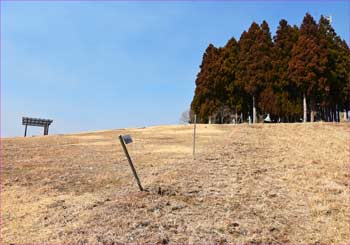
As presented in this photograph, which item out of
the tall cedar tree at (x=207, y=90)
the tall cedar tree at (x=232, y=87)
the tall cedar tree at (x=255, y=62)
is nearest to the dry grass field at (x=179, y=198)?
the tall cedar tree at (x=255, y=62)

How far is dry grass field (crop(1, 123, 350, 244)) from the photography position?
213 inches

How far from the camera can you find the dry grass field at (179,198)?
17.8 ft

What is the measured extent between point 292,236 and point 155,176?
3970 millimetres

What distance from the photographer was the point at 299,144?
15211 millimetres

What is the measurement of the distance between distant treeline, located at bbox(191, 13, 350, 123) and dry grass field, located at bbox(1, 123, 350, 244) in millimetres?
15996

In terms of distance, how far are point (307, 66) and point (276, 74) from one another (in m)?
2.35

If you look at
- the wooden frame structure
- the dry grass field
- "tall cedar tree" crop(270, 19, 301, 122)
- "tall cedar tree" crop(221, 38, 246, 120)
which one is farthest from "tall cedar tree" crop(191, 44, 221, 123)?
the dry grass field

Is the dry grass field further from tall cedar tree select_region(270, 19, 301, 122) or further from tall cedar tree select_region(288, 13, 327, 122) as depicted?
A: tall cedar tree select_region(270, 19, 301, 122)

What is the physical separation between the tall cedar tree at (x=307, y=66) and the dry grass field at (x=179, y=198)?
15.2m

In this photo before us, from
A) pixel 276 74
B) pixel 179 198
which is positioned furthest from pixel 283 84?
pixel 179 198

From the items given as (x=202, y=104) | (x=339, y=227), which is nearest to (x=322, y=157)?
(x=339, y=227)

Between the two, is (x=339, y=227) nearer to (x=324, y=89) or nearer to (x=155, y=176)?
(x=155, y=176)

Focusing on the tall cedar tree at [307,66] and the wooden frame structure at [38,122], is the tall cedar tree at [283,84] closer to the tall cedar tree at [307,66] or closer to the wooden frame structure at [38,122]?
the tall cedar tree at [307,66]

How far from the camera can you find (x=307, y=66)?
27.4m
